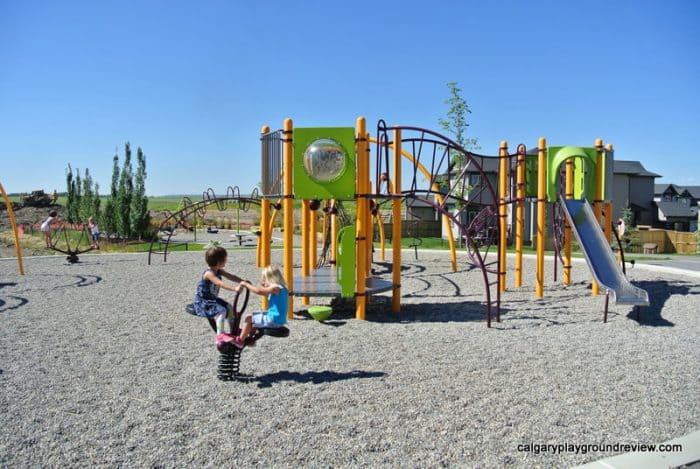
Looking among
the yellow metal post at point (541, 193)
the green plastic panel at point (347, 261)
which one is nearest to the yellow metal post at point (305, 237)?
the green plastic panel at point (347, 261)

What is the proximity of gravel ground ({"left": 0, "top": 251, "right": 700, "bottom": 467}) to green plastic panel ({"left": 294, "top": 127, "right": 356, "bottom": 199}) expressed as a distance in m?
2.02

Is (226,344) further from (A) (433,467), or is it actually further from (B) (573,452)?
(B) (573,452)

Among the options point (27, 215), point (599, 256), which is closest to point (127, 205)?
point (27, 215)

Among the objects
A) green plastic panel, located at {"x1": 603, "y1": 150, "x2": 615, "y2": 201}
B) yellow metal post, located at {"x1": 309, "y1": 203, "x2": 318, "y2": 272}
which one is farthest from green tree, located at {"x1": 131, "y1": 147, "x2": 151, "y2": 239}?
green plastic panel, located at {"x1": 603, "y1": 150, "x2": 615, "y2": 201}

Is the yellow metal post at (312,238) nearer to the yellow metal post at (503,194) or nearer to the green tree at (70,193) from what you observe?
the yellow metal post at (503,194)

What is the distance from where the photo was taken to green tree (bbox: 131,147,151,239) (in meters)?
29.6

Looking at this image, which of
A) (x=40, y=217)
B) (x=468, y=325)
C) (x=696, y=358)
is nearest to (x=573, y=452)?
(x=696, y=358)

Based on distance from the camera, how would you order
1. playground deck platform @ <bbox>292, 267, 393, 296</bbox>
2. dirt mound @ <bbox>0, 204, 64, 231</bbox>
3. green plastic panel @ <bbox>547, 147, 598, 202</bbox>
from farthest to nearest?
dirt mound @ <bbox>0, 204, 64, 231</bbox>
green plastic panel @ <bbox>547, 147, 598, 202</bbox>
playground deck platform @ <bbox>292, 267, 393, 296</bbox>

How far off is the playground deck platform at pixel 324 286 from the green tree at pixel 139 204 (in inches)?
870

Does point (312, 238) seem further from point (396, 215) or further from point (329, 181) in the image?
point (329, 181)

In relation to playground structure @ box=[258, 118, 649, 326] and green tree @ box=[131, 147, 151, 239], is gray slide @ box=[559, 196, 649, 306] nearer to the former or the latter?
playground structure @ box=[258, 118, 649, 326]

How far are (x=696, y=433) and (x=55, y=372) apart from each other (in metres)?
5.97

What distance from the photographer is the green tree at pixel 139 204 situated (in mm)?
29625

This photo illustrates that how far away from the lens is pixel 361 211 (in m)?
8.46
